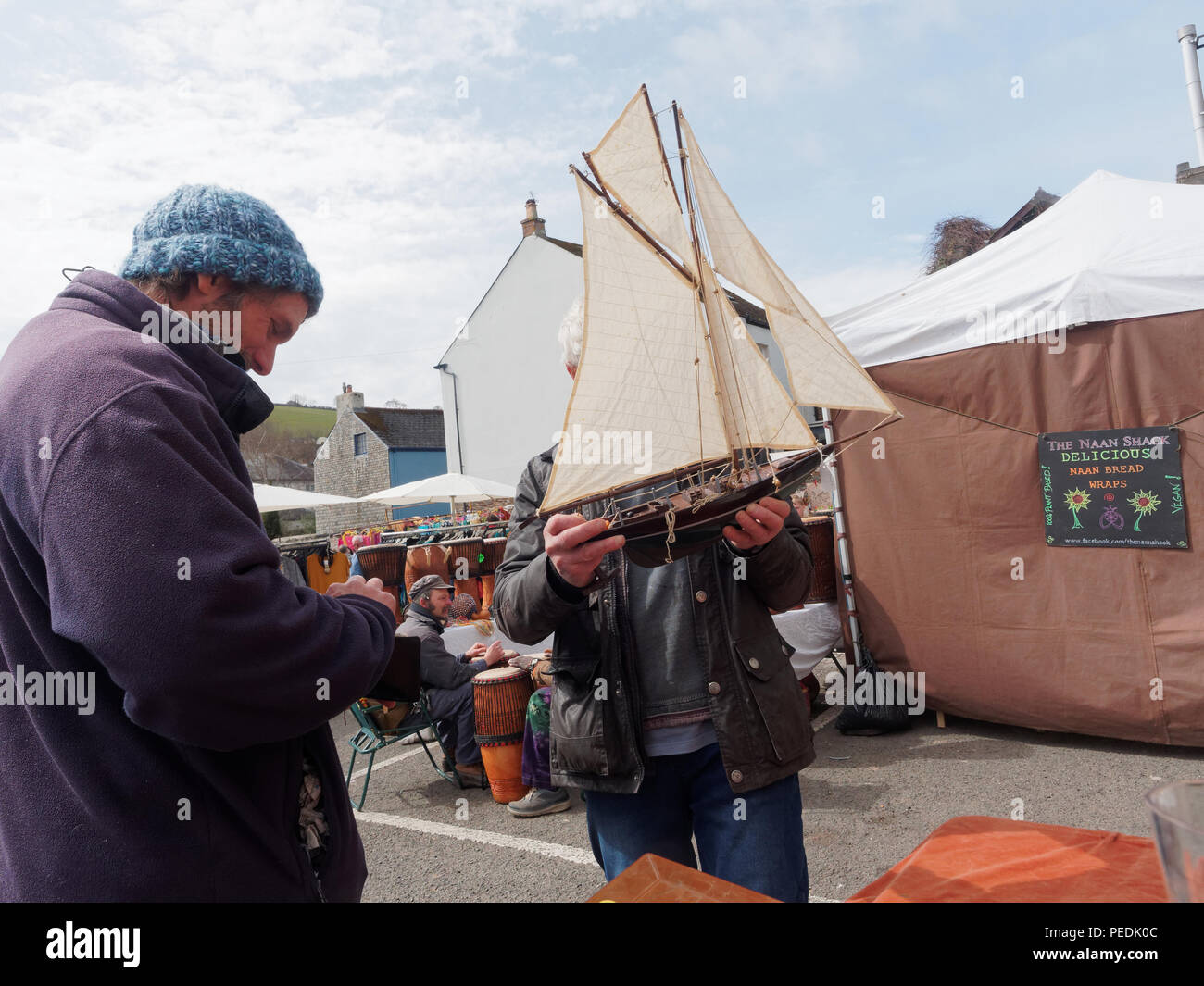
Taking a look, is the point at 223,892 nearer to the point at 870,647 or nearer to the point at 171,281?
the point at 171,281

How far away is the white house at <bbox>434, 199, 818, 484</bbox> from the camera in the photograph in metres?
24.3

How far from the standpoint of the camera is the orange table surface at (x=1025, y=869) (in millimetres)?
1380

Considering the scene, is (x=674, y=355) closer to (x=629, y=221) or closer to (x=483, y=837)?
(x=629, y=221)

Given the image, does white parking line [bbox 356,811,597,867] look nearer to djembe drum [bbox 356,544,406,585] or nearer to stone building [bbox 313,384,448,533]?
djembe drum [bbox 356,544,406,585]

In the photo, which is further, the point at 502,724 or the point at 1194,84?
the point at 1194,84

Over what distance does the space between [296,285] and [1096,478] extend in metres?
6.18

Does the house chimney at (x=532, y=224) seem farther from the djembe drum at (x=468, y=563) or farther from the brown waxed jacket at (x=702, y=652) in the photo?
the brown waxed jacket at (x=702, y=652)

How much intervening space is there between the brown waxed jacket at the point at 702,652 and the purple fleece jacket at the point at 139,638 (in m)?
1.02

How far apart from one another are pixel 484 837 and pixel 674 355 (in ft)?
14.0

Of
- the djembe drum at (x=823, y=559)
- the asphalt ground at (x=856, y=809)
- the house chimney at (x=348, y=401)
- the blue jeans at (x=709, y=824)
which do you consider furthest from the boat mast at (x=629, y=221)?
the house chimney at (x=348, y=401)

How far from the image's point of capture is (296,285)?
1.72 meters

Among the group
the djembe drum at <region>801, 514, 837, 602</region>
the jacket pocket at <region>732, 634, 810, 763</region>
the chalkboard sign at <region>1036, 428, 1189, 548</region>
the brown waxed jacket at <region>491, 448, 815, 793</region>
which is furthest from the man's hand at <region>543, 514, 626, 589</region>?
the djembe drum at <region>801, 514, 837, 602</region>

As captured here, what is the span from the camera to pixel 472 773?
6.74m

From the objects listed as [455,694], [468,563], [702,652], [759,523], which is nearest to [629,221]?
[759,523]
